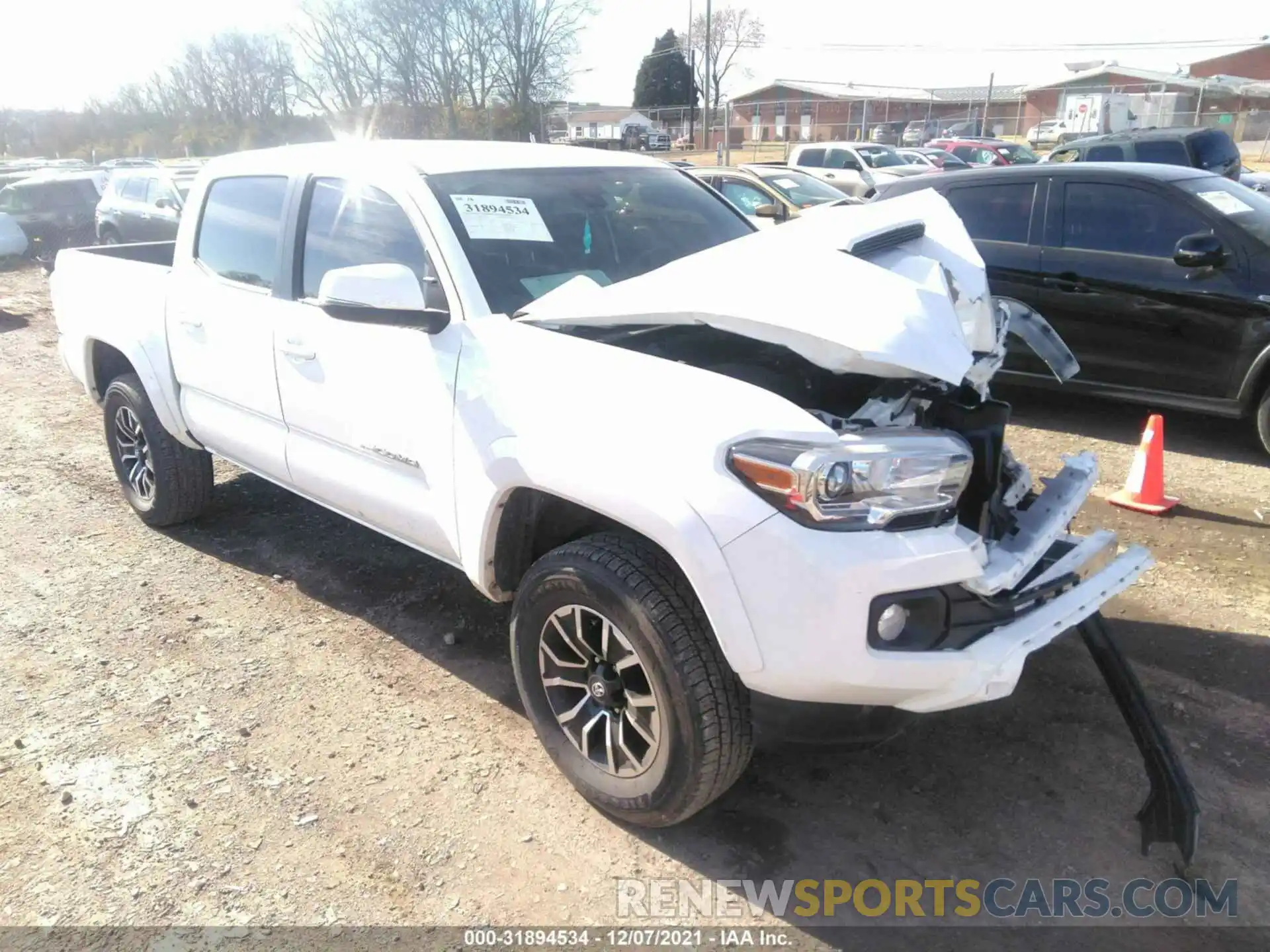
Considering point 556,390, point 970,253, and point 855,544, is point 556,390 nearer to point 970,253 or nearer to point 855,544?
point 855,544

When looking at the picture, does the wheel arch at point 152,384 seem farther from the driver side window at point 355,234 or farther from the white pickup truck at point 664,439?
the driver side window at point 355,234

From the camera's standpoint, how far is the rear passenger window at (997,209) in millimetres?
6363

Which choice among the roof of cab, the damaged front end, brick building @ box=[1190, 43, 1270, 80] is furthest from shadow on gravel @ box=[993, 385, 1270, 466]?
brick building @ box=[1190, 43, 1270, 80]

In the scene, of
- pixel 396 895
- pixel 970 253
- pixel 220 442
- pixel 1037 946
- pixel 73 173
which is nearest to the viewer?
pixel 1037 946

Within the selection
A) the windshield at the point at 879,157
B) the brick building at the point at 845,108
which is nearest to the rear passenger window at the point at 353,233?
the windshield at the point at 879,157

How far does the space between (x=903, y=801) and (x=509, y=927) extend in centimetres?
126

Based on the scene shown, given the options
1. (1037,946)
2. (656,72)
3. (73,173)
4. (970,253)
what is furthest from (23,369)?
(656,72)

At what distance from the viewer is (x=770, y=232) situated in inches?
130

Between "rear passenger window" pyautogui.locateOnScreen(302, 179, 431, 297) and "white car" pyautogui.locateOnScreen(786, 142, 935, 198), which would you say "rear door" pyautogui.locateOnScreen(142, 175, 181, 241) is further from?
"rear passenger window" pyautogui.locateOnScreen(302, 179, 431, 297)

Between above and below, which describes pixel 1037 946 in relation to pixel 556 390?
below

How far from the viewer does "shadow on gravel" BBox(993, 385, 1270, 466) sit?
5.71m

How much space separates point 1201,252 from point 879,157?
57.8 feet

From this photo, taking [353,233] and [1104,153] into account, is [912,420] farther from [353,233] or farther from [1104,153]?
[1104,153]

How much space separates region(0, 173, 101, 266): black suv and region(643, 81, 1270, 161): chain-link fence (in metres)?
15.7
